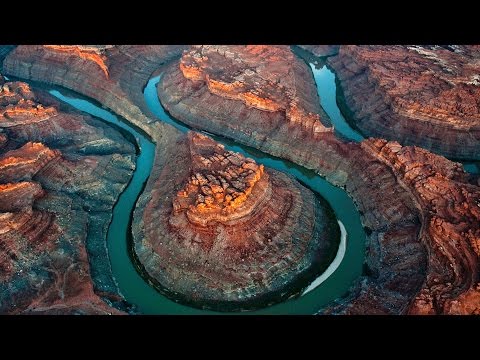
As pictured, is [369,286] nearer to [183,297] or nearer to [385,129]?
[183,297]

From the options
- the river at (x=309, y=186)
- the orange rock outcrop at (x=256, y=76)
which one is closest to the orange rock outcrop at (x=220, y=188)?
the river at (x=309, y=186)

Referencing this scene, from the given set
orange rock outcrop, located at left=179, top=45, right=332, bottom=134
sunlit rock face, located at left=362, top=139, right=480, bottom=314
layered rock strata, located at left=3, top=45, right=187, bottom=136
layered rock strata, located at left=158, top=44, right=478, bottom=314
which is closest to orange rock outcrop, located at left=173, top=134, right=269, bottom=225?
layered rock strata, located at left=158, top=44, right=478, bottom=314

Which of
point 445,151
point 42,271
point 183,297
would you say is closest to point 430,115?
point 445,151

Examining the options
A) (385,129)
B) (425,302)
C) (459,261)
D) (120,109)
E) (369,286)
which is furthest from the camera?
(120,109)

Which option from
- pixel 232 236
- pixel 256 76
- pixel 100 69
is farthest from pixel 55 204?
pixel 256 76

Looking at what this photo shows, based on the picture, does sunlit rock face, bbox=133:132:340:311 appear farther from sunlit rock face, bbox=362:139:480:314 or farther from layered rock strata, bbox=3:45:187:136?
layered rock strata, bbox=3:45:187:136

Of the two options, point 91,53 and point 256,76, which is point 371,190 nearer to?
point 256,76

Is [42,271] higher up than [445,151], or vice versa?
[445,151]

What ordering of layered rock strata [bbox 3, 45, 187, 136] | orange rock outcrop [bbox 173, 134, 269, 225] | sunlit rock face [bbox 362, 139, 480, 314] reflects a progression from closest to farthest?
sunlit rock face [bbox 362, 139, 480, 314]
orange rock outcrop [bbox 173, 134, 269, 225]
layered rock strata [bbox 3, 45, 187, 136]
